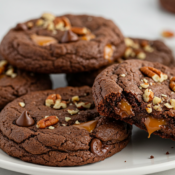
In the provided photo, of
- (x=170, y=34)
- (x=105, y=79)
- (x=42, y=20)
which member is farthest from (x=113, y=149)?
(x=170, y=34)

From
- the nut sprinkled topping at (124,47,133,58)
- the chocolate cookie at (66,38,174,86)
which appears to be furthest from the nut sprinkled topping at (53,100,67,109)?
the nut sprinkled topping at (124,47,133,58)

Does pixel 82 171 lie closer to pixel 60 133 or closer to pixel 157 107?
pixel 60 133

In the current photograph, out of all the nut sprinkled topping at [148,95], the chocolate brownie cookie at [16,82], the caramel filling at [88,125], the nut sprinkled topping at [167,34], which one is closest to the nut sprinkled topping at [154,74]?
the nut sprinkled topping at [148,95]

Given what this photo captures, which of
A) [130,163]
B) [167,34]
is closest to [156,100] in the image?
[130,163]

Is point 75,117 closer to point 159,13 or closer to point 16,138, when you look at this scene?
point 16,138

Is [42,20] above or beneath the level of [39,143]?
above

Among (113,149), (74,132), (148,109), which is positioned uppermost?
(148,109)

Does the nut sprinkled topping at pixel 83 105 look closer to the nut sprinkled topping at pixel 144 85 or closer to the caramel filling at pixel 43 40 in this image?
the nut sprinkled topping at pixel 144 85
